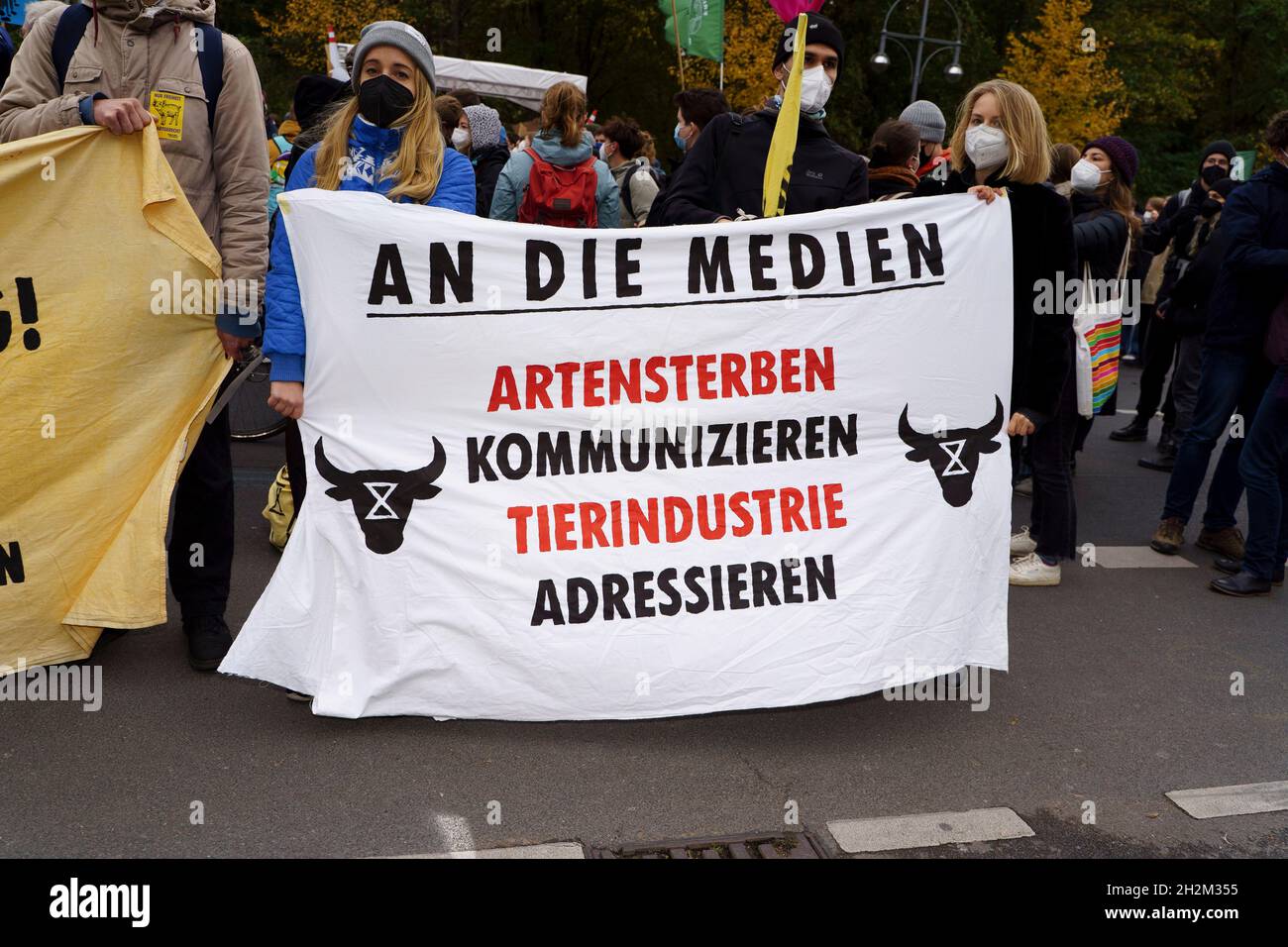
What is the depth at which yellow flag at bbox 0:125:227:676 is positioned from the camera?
3.69 m

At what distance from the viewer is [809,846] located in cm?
314

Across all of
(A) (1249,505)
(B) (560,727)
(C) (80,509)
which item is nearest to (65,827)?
(C) (80,509)

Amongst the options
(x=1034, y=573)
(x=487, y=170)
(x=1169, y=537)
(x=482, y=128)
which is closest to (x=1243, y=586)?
(x=1169, y=537)

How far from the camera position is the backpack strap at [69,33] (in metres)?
3.75

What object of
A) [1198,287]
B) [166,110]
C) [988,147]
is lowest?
[1198,287]

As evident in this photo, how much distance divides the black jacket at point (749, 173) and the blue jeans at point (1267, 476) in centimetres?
233

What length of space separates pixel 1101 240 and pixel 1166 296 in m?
3.56

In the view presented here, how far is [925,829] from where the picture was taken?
327cm

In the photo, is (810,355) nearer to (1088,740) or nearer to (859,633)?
(859,633)

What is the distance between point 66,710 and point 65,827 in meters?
0.75

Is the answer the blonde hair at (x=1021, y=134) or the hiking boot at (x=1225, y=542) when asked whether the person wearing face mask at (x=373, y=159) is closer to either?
the blonde hair at (x=1021, y=134)

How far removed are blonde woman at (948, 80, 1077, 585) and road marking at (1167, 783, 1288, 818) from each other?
1.52 meters

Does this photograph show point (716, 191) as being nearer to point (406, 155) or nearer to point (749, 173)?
point (749, 173)

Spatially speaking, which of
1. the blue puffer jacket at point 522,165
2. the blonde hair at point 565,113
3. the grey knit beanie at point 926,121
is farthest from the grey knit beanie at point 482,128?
the grey knit beanie at point 926,121
